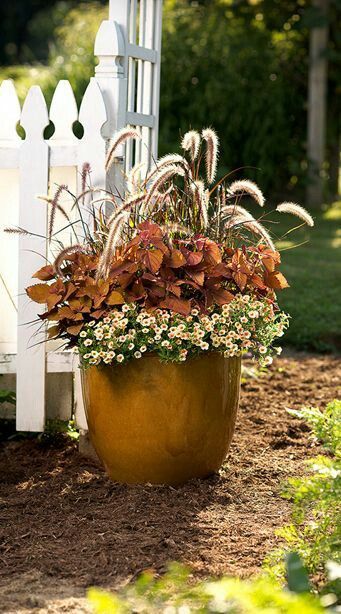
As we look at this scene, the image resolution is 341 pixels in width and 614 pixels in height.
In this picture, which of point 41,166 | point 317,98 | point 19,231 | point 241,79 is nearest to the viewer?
point 19,231

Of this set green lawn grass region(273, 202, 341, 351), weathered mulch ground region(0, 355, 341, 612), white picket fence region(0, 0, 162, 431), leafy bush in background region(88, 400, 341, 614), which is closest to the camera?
leafy bush in background region(88, 400, 341, 614)

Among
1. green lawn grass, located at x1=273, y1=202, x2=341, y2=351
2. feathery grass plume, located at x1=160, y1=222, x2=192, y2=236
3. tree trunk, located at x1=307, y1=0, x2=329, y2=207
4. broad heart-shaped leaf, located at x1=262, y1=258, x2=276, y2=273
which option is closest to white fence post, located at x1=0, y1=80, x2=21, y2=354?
feathery grass plume, located at x1=160, y1=222, x2=192, y2=236

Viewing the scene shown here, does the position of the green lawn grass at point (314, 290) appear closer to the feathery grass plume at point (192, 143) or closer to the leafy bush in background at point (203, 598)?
the feathery grass plume at point (192, 143)

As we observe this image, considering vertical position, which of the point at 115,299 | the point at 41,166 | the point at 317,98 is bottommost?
the point at 115,299

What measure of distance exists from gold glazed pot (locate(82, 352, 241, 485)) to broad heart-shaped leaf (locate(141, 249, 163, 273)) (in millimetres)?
301

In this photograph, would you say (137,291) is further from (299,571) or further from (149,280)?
(299,571)

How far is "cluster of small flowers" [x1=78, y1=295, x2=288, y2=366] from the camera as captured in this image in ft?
10.3

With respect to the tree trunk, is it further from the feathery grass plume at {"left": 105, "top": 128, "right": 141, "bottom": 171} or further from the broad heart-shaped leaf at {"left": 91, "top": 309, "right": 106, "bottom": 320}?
the broad heart-shaped leaf at {"left": 91, "top": 309, "right": 106, "bottom": 320}

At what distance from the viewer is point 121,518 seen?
3027 millimetres

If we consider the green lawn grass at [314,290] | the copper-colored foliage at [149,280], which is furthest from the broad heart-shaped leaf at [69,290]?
the green lawn grass at [314,290]

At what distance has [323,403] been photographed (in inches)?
179

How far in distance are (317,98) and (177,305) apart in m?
8.24

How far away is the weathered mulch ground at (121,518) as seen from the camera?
8.49ft

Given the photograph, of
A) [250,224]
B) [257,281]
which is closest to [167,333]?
[257,281]
